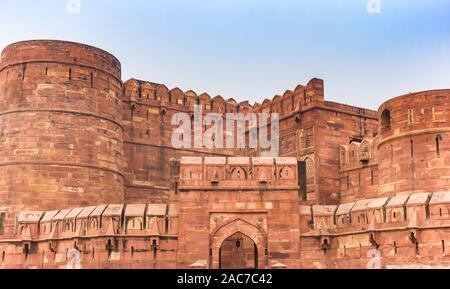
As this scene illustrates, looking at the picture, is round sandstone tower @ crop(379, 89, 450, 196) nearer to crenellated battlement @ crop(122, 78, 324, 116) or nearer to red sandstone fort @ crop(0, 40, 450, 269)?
red sandstone fort @ crop(0, 40, 450, 269)

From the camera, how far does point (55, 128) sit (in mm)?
20703

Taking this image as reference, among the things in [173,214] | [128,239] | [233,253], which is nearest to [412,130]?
[233,253]

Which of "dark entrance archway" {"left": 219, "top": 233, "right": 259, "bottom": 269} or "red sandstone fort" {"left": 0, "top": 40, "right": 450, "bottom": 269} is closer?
"red sandstone fort" {"left": 0, "top": 40, "right": 450, "bottom": 269}

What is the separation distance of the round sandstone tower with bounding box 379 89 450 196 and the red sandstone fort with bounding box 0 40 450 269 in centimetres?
3

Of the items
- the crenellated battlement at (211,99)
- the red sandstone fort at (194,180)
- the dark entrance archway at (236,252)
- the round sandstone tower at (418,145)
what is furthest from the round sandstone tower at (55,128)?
the round sandstone tower at (418,145)

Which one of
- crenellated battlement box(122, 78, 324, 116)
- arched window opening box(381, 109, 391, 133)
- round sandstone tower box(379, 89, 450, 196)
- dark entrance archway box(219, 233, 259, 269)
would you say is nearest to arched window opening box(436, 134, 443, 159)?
round sandstone tower box(379, 89, 450, 196)

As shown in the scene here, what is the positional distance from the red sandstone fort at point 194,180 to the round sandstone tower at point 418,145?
0.03 metres

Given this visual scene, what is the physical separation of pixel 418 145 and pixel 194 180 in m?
6.92

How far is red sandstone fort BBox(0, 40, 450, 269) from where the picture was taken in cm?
1552

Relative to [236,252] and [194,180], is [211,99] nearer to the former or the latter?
[236,252]

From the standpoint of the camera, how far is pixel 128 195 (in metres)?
24.0

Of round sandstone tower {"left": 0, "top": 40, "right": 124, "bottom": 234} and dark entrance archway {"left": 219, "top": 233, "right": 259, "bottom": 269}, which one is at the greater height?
round sandstone tower {"left": 0, "top": 40, "right": 124, "bottom": 234}

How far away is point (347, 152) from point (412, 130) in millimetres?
5461

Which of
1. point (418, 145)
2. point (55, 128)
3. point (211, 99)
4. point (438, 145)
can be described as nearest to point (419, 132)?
point (418, 145)
